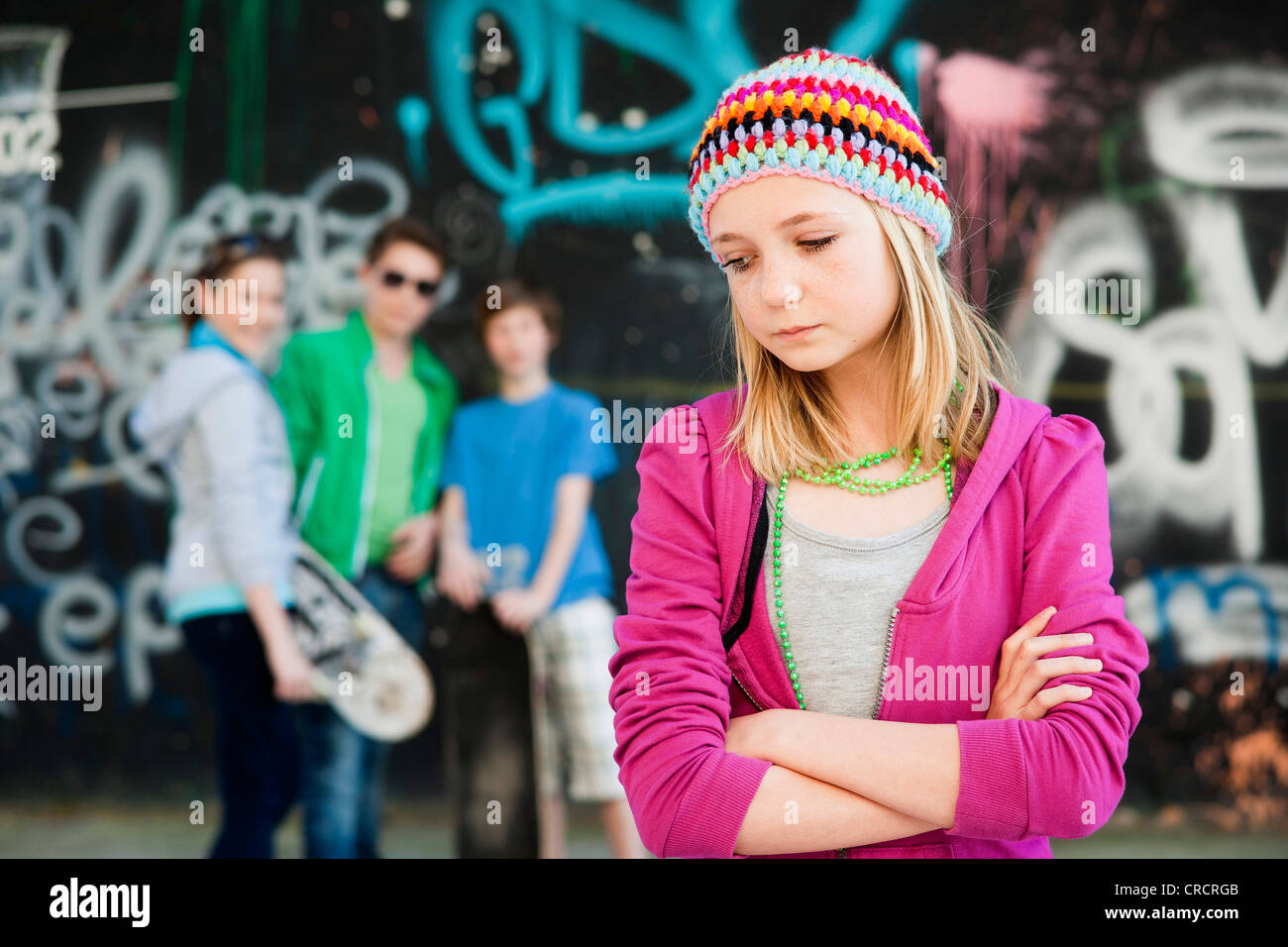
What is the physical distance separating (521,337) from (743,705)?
10.7ft

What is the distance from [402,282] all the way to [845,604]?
353cm

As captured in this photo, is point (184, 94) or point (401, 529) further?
point (184, 94)

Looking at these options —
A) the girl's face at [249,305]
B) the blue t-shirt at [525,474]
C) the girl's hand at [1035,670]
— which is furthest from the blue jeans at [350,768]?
the girl's hand at [1035,670]

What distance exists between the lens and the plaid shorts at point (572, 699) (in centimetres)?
437

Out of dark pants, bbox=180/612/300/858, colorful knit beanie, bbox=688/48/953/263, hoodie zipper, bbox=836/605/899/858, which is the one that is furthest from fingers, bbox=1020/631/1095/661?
dark pants, bbox=180/612/300/858

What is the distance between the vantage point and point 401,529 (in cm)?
456

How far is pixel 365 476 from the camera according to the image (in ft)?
14.9

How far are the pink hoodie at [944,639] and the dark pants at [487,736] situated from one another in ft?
9.96

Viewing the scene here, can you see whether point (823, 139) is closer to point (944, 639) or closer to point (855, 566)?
point (855, 566)

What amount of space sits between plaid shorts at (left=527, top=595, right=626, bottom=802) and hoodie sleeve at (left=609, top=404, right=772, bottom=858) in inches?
114

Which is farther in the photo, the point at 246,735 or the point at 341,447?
the point at 341,447

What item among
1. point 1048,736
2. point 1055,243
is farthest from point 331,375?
point 1048,736

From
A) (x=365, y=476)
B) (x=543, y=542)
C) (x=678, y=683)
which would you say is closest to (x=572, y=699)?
(x=543, y=542)
